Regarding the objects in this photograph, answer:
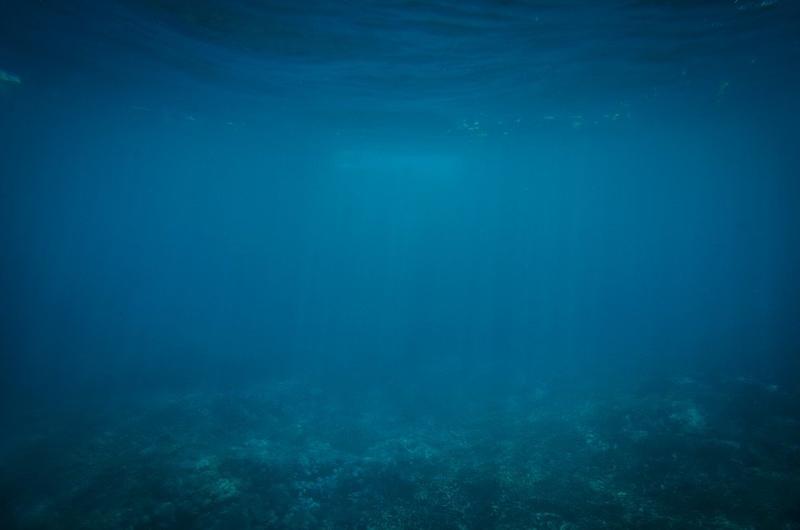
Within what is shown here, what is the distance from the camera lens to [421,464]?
16047 mm

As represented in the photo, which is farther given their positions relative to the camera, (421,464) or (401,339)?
(401,339)

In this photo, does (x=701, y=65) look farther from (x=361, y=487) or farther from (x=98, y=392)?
(x=98, y=392)

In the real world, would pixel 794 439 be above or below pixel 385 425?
above

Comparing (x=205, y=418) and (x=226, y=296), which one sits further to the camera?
(x=226, y=296)

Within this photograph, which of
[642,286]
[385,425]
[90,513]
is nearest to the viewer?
[90,513]

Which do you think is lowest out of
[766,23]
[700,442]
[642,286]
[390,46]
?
[700,442]

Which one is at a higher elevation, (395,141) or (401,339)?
(395,141)

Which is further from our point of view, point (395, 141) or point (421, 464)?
point (395, 141)

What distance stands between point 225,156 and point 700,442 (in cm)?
5242

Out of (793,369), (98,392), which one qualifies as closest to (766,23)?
(793,369)

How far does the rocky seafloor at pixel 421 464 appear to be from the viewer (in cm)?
1230

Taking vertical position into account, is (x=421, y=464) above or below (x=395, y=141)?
below

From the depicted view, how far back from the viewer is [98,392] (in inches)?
1000

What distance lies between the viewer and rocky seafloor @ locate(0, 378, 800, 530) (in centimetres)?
1230
